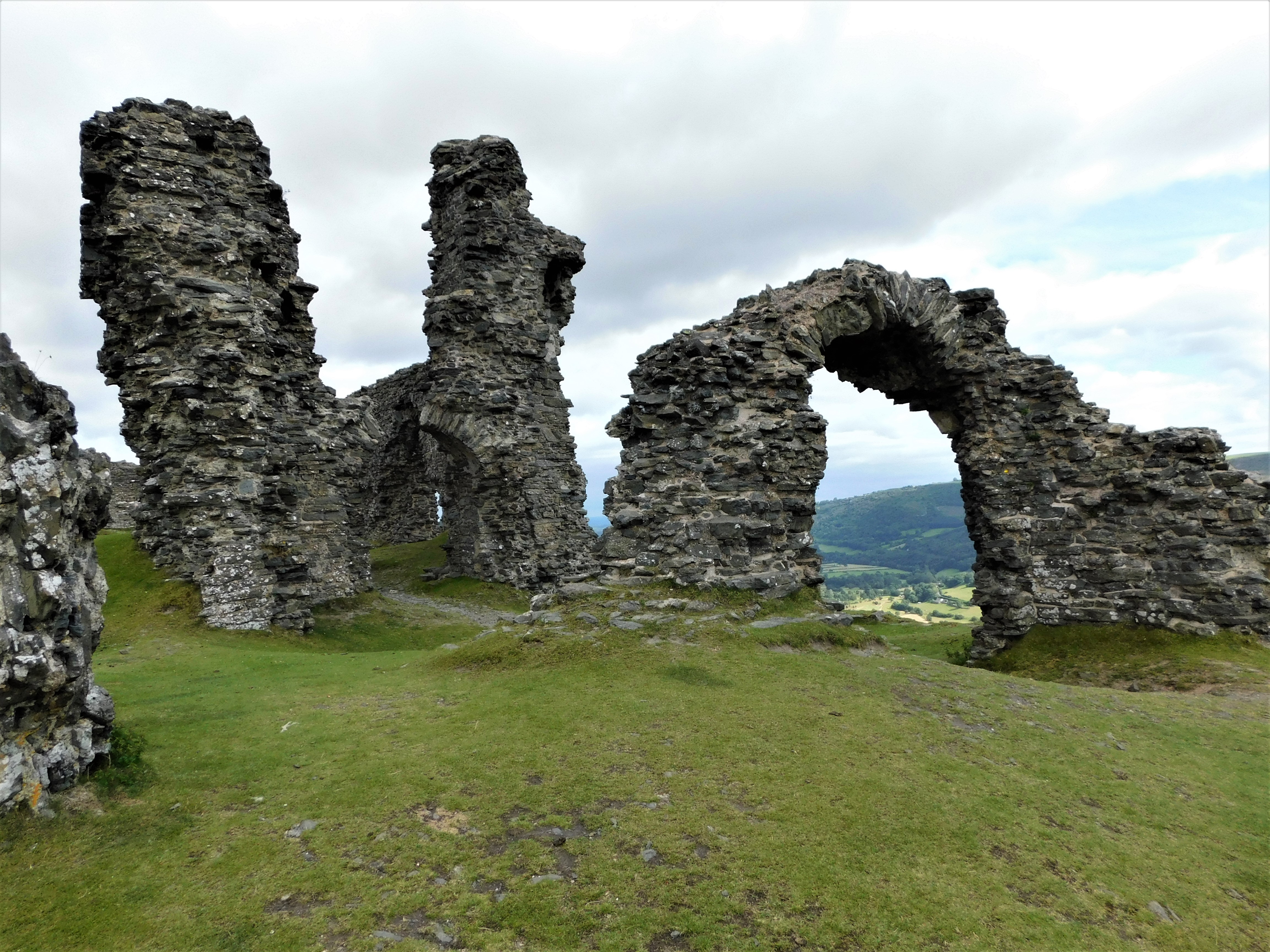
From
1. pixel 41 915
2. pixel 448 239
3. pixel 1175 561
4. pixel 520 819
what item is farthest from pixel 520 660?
pixel 448 239

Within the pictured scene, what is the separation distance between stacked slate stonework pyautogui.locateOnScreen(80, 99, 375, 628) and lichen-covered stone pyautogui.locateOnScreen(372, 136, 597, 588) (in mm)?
8207

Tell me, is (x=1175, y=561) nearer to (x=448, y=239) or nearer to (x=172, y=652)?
(x=172, y=652)

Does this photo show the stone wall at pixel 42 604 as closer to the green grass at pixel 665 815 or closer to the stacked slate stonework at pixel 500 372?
the green grass at pixel 665 815

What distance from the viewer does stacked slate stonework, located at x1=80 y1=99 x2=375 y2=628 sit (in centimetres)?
1578

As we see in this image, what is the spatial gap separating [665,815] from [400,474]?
36.0 m

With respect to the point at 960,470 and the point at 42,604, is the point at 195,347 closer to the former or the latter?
the point at 42,604

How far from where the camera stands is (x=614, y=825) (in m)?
5.55

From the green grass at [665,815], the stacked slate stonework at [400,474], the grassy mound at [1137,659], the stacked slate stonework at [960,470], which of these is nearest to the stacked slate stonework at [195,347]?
the green grass at [665,815]

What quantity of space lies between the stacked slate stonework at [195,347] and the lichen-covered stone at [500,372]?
8.21 meters

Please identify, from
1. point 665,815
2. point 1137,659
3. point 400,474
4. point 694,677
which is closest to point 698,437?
point 694,677

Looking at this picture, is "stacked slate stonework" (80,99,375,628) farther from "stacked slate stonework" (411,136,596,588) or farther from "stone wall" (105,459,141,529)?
"stone wall" (105,459,141,529)

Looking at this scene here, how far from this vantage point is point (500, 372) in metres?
25.8

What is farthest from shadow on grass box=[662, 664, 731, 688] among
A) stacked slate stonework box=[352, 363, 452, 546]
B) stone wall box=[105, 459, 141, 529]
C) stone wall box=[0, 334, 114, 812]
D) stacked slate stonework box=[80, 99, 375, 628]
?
stone wall box=[105, 459, 141, 529]

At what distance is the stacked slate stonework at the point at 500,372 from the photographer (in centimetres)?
2550
